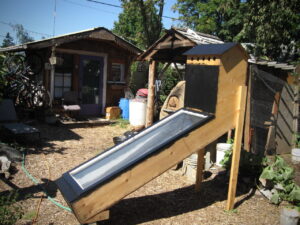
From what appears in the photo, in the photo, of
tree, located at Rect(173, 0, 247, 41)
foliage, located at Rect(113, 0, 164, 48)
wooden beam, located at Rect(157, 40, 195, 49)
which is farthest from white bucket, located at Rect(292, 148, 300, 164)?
foliage, located at Rect(113, 0, 164, 48)

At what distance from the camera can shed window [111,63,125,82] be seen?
11773mm

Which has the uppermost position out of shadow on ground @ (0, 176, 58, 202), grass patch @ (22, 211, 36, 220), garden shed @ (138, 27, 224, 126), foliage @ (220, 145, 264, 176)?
garden shed @ (138, 27, 224, 126)

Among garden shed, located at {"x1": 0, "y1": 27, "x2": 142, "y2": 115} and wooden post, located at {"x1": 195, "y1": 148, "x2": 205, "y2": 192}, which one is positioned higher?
garden shed, located at {"x1": 0, "y1": 27, "x2": 142, "y2": 115}

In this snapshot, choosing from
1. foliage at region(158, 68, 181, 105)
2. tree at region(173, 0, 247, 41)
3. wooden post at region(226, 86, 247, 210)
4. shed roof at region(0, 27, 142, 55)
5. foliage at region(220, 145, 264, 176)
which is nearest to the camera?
wooden post at region(226, 86, 247, 210)

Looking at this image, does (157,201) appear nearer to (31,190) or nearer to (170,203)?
(170,203)

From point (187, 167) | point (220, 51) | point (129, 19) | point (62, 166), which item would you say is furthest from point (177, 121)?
point (129, 19)

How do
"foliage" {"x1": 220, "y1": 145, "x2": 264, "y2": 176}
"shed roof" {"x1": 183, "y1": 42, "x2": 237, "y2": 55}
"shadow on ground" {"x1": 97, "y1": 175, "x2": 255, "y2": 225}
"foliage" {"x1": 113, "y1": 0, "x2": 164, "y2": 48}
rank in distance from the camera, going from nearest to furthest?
"shed roof" {"x1": 183, "y1": 42, "x2": 237, "y2": 55} → "shadow on ground" {"x1": 97, "y1": 175, "x2": 255, "y2": 225} → "foliage" {"x1": 220, "y1": 145, "x2": 264, "y2": 176} → "foliage" {"x1": 113, "y1": 0, "x2": 164, "y2": 48}

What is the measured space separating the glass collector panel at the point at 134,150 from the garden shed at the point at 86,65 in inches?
243

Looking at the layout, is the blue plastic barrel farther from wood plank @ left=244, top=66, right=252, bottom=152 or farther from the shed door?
wood plank @ left=244, top=66, right=252, bottom=152

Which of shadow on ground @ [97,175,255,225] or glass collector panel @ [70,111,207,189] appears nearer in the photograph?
glass collector panel @ [70,111,207,189]

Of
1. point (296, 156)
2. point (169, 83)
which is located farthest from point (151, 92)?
point (169, 83)

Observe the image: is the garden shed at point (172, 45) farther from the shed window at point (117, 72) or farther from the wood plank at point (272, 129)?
the shed window at point (117, 72)

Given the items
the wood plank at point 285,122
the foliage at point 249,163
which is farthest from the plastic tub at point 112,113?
the foliage at point 249,163

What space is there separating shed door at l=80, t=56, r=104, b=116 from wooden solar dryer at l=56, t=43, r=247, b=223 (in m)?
7.34
